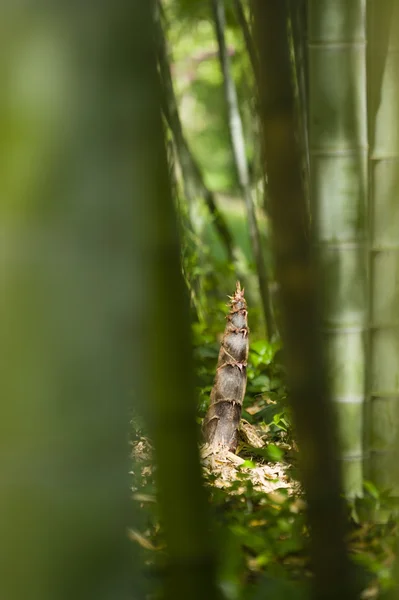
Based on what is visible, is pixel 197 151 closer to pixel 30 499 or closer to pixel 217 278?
pixel 217 278

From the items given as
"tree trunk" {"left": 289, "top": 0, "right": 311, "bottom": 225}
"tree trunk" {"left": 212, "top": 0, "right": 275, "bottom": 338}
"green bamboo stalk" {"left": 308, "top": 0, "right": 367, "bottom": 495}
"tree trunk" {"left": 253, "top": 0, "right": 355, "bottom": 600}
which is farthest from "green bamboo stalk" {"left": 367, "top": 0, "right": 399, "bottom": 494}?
"tree trunk" {"left": 212, "top": 0, "right": 275, "bottom": 338}

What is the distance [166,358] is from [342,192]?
79 centimetres

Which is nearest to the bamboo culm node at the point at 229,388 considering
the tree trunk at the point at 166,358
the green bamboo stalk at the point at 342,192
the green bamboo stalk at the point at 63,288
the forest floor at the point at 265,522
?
the forest floor at the point at 265,522

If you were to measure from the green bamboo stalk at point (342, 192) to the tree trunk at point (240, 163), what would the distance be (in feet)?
4.24

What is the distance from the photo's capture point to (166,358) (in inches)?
42.4

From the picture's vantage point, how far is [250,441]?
252cm

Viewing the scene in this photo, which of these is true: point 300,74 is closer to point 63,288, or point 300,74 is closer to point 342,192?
point 342,192

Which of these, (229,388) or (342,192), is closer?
(342,192)

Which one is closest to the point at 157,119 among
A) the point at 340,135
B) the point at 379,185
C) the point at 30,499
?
the point at 30,499

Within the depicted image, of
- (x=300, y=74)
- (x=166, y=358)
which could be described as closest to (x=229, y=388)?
(x=300, y=74)

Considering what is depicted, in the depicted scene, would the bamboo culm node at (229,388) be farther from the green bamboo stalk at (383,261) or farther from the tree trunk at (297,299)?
the tree trunk at (297,299)

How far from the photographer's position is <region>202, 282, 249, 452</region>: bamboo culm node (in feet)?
7.88

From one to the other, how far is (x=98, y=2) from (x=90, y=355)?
42 cm

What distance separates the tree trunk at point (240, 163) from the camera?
3.12 metres
